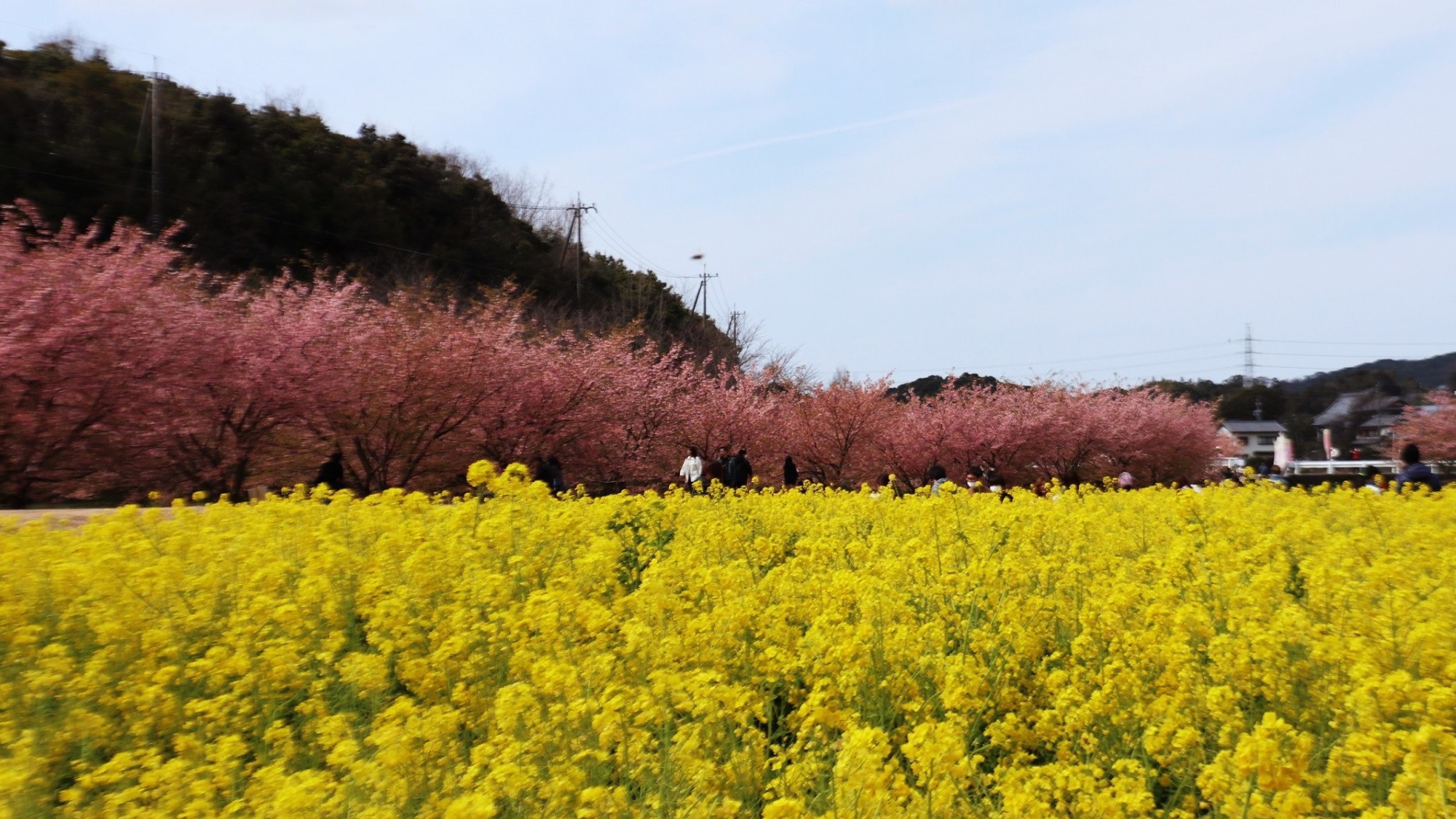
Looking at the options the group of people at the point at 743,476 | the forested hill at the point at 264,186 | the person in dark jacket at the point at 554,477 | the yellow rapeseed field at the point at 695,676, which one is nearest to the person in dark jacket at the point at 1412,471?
the group of people at the point at 743,476

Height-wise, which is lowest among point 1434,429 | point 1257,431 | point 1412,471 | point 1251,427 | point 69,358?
point 1412,471

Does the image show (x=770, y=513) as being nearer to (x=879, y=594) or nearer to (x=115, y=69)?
(x=879, y=594)

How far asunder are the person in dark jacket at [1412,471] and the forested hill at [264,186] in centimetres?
1783

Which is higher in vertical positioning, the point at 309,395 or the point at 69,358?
the point at 69,358

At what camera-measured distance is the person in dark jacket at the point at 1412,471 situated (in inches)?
445

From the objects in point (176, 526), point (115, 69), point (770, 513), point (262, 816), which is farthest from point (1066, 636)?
point (115, 69)

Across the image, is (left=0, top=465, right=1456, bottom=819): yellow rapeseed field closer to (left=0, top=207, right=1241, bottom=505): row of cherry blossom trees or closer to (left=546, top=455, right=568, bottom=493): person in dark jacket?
(left=0, top=207, right=1241, bottom=505): row of cherry blossom trees

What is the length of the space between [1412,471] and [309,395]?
1439 cm

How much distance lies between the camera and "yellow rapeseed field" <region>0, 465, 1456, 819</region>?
2.54 m

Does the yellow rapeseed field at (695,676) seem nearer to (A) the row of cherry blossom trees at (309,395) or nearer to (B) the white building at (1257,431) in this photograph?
(A) the row of cherry blossom trees at (309,395)

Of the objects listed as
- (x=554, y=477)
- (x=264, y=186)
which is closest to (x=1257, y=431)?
(x=264, y=186)

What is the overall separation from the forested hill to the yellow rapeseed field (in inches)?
756

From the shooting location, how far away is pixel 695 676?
3.05 m

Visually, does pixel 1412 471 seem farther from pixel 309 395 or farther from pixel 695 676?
pixel 309 395
